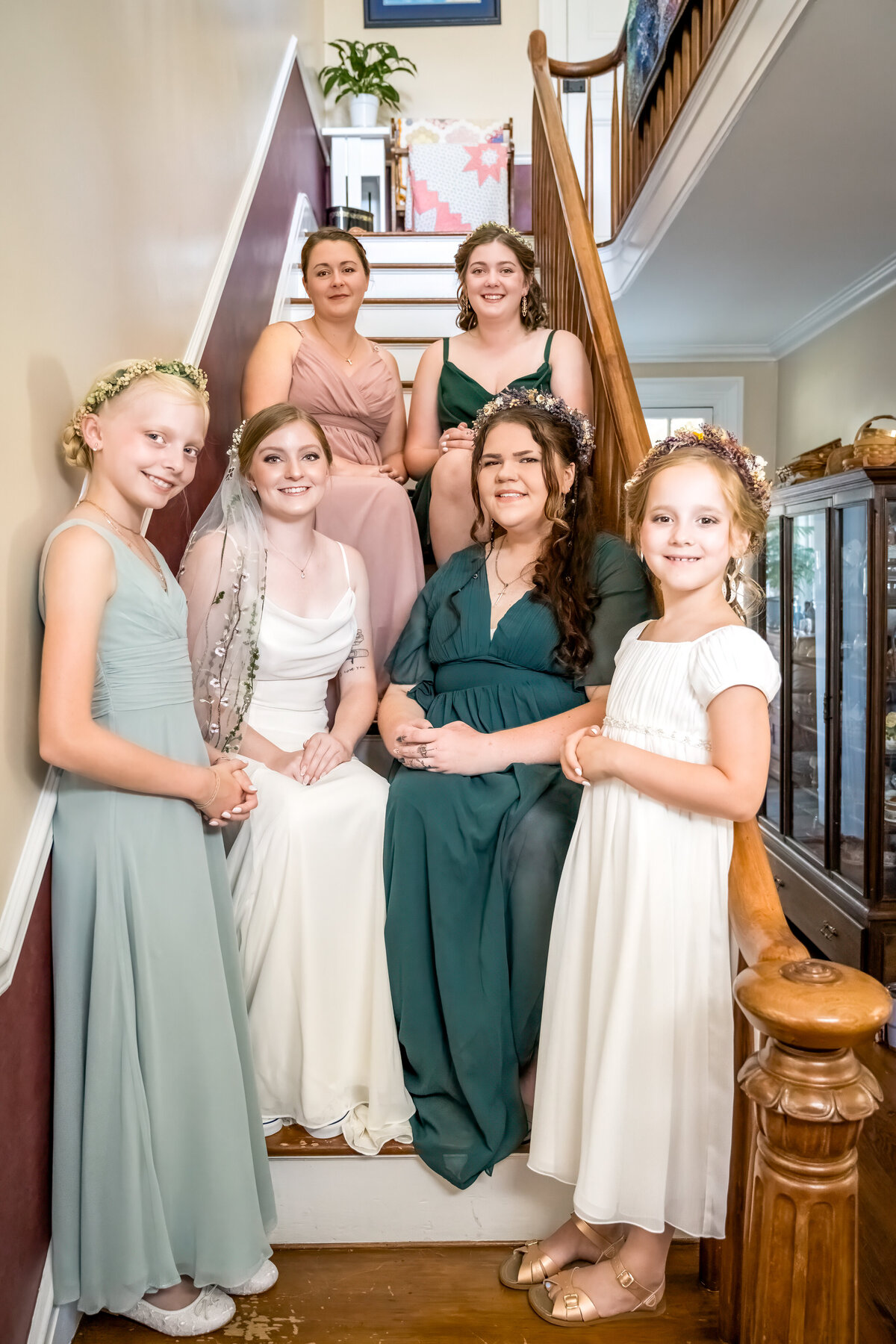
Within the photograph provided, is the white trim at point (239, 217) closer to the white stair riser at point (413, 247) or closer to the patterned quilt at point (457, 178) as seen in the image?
the white stair riser at point (413, 247)

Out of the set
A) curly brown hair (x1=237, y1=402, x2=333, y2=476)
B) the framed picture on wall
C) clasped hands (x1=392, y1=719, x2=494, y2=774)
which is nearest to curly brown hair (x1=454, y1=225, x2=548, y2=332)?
curly brown hair (x1=237, y1=402, x2=333, y2=476)

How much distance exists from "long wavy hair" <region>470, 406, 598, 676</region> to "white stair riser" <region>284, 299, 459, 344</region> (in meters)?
1.72

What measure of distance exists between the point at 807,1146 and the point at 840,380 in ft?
14.9

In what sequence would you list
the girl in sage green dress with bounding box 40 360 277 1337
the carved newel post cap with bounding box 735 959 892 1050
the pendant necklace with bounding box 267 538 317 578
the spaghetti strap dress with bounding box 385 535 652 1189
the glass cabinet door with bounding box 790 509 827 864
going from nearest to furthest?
1. the carved newel post cap with bounding box 735 959 892 1050
2. the girl in sage green dress with bounding box 40 360 277 1337
3. the spaghetti strap dress with bounding box 385 535 652 1189
4. the pendant necklace with bounding box 267 538 317 578
5. the glass cabinet door with bounding box 790 509 827 864

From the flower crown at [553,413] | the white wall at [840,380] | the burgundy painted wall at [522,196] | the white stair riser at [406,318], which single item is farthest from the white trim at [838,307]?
the flower crown at [553,413]

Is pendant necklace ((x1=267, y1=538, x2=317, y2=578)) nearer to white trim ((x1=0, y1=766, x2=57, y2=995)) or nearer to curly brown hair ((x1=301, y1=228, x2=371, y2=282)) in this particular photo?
white trim ((x1=0, y1=766, x2=57, y2=995))

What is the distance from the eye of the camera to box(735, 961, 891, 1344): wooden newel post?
2.83ft

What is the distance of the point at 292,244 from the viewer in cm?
376

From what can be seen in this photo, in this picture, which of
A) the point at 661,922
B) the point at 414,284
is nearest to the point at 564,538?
the point at 661,922

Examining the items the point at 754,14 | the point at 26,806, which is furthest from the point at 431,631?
the point at 754,14

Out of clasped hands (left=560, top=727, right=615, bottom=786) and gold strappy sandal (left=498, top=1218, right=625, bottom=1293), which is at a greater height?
clasped hands (left=560, top=727, right=615, bottom=786)

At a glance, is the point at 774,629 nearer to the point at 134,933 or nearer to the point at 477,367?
the point at 477,367

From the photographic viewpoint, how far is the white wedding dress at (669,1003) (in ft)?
4.52

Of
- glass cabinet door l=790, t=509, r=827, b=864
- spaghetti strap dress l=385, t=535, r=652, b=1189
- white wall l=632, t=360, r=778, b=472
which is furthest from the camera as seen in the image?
white wall l=632, t=360, r=778, b=472
